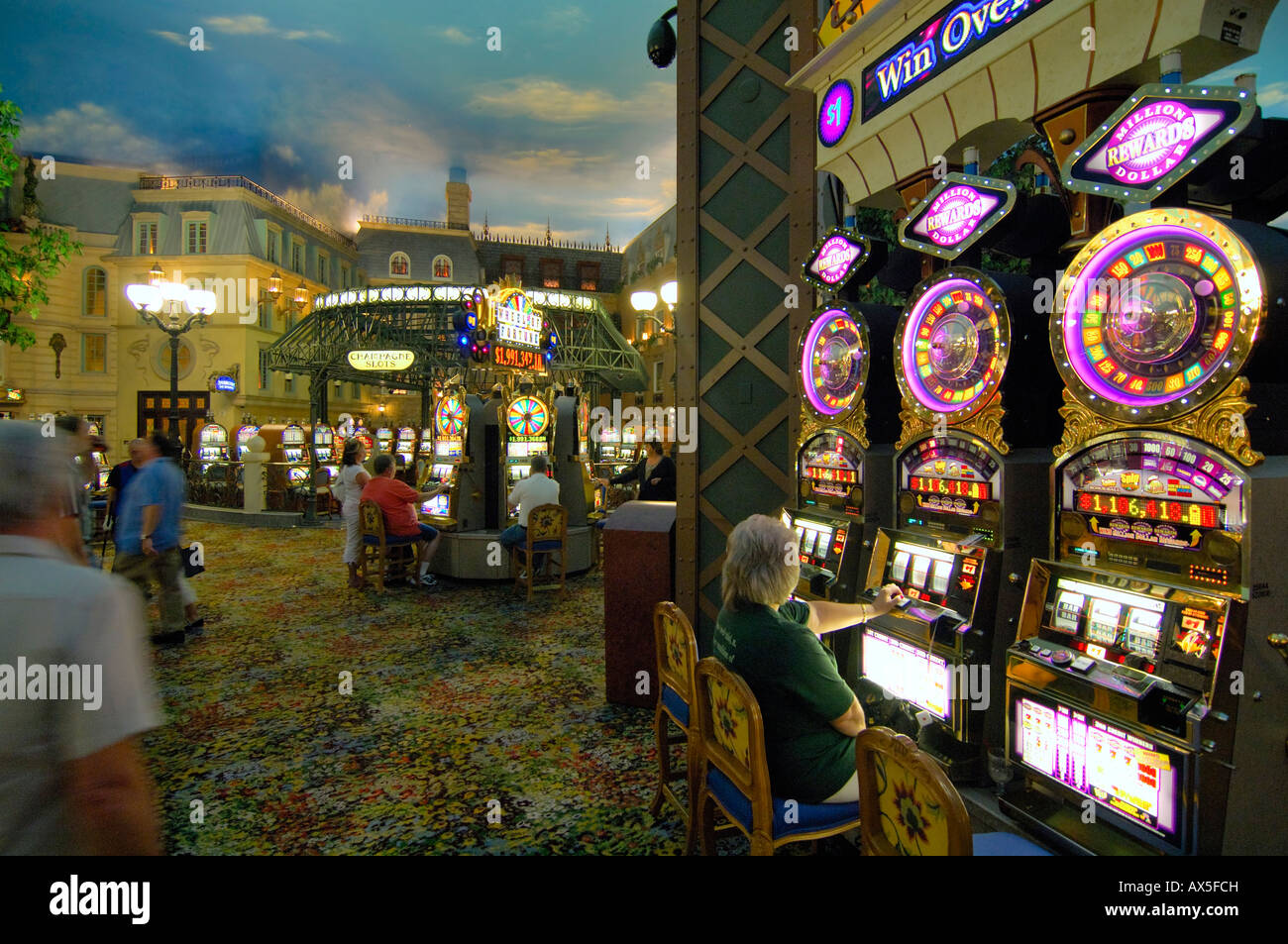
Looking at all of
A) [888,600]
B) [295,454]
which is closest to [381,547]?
[888,600]

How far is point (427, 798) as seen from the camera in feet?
10.9

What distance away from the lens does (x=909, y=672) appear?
2.82 m

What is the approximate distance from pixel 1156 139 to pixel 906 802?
6.81 ft

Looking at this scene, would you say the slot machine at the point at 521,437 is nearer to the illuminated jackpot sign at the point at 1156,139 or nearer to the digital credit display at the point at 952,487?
the digital credit display at the point at 952,487

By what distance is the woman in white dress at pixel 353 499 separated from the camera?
748cm

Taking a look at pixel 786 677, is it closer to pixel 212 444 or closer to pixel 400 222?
pixel 212 444

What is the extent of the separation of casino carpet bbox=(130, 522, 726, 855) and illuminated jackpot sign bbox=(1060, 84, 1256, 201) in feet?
9.61

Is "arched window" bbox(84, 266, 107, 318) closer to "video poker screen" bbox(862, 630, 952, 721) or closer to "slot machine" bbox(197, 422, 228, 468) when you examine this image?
"slot machine" bbox(197, 422, 228, 468)

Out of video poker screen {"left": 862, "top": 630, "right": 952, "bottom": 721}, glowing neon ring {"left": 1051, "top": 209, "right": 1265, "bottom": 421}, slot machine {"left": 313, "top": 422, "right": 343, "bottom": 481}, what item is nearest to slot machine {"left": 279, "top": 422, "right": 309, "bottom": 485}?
slot machine {"left": 313, "top": 422, "right": 343, "bottom": 481}

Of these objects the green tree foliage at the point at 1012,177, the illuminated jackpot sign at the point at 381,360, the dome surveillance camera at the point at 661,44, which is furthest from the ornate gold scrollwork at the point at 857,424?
the illuminated jackpot sign at the point at 381,360

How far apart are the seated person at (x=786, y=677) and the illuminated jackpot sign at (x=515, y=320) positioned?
7088 mm

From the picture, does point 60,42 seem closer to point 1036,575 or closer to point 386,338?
point 386,338

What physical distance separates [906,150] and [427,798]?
4307 mm
